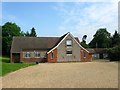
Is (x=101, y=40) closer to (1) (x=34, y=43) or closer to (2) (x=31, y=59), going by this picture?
(1) (x=34, y=43)

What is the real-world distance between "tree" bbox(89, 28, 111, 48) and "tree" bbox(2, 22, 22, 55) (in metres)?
34.8

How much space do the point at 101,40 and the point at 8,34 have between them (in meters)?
42.2

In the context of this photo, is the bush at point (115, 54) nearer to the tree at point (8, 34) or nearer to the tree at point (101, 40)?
the tree at point (8, 34)

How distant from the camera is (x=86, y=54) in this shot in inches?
2243

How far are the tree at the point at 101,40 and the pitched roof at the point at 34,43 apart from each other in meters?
50.2

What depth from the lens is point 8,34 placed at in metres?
91.0

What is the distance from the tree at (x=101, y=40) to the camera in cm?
10994

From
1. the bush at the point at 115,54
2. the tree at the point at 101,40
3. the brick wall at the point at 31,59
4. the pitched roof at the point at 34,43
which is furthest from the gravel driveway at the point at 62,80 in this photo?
the tree at the point at 101,40

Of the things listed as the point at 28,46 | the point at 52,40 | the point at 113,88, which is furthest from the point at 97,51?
the point at 113,88

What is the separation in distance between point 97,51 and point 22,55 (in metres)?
34.3

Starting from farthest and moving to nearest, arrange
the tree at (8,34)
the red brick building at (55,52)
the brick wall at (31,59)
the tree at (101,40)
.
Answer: the tree at (101,40) → the tree at (8,34) → the brick wall at (31,59) → the red brick building at (55,52)

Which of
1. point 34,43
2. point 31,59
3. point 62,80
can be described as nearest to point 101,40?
point 34,43

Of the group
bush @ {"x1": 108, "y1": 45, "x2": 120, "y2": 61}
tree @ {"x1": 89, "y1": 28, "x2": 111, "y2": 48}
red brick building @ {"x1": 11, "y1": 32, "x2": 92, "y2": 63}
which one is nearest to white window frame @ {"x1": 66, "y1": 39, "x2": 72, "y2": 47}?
red brick building @ {"x1": 11, "y1": 32, "x2": 92, "y2": 63}

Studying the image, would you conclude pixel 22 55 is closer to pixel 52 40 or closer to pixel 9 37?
pixel 52 40
